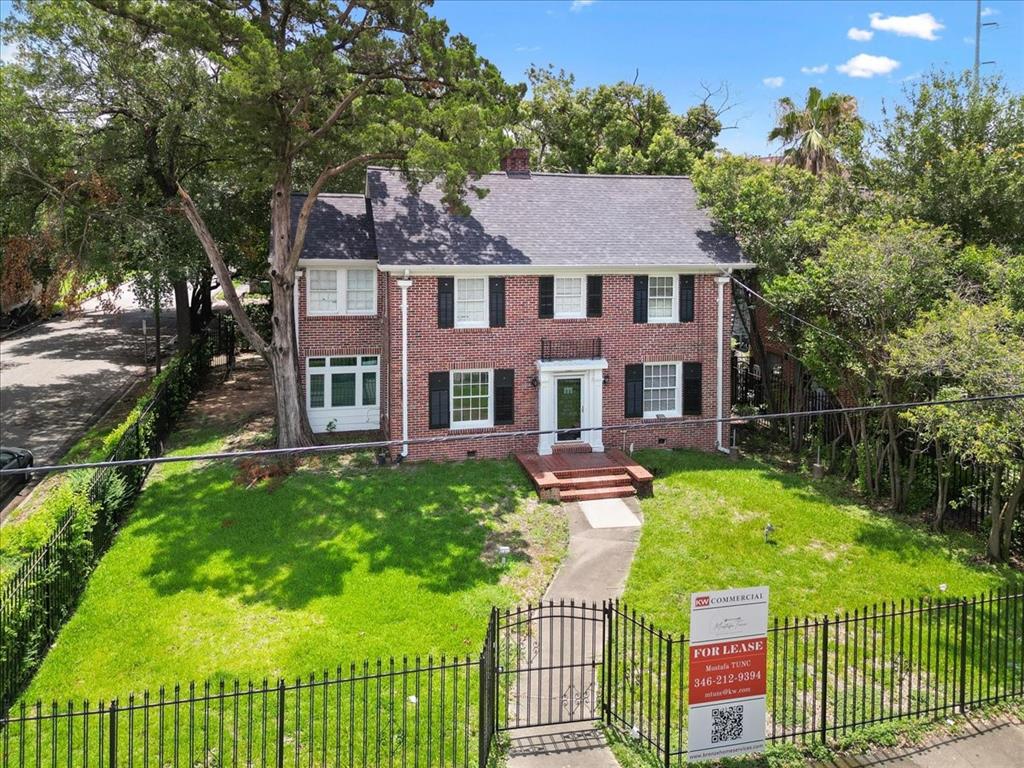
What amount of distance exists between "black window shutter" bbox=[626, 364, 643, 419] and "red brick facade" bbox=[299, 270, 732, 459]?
0.18 metres

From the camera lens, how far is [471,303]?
21.6 meters

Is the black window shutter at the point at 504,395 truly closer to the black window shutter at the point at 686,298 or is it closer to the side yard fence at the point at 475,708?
the black window shutter at the point at 686,298

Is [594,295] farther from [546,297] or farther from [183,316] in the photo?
[183,316]

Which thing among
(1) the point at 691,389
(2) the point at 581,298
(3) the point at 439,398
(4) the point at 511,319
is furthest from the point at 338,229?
(1) the point at 691,389

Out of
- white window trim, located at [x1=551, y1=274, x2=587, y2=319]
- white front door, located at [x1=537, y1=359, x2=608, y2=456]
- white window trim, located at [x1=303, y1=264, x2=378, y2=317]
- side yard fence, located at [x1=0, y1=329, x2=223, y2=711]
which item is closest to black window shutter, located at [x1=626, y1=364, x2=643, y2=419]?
white front door, located at [x1=537, y1=359, x2=608, y2=456]

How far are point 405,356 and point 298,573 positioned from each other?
772 centimetres

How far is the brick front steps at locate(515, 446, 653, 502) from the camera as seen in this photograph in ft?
62.6

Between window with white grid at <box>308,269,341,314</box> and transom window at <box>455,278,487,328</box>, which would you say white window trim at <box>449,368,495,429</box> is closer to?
transom window at <box>455,278,487,328</box>

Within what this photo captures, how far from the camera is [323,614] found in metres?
13.1

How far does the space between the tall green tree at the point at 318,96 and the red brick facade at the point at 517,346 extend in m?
2.11

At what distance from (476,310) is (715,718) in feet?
46.5

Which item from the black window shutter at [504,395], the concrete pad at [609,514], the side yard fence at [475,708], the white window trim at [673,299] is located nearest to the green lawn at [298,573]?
the side yard fence at [475,708]

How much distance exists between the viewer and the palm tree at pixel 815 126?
1194 inches

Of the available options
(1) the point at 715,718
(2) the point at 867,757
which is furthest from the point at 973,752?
(1) the point at 715,718
